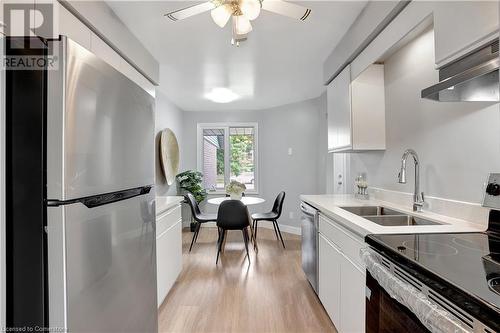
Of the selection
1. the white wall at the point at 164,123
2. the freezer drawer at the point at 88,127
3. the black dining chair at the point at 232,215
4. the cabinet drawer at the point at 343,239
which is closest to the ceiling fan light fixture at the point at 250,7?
the freezer drawer at the point at 88,127

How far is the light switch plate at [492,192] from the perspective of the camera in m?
1.20

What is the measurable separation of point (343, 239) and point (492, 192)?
0.76 metres

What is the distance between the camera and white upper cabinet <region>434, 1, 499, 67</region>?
3.04ft

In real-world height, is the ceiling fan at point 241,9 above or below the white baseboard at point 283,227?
above

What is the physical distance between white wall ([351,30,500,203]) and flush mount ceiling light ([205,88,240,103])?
226 cm

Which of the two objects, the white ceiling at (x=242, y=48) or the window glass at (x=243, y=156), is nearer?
the white ceiling at (x=242, y=48)

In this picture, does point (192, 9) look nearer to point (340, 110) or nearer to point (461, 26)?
point (461, 26)

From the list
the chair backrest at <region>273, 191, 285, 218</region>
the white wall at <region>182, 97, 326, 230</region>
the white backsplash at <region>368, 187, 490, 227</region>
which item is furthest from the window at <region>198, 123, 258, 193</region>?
the white backsplash at <region>368, 187, 490, 227</region>

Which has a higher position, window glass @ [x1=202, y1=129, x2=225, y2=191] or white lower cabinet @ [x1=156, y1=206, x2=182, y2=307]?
window glass @ [x1=202, y1=129, x2=225, y2=191]

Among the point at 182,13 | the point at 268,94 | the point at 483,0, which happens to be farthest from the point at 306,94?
the point at 483,0

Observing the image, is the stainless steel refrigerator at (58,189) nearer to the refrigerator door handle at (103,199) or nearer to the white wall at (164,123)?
the refrigerator door handle at (103,199)

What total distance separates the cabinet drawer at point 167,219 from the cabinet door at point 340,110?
1.67 metres

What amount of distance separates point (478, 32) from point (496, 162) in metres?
0.68

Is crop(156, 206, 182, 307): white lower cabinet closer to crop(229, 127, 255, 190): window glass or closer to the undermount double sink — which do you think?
the undermount double sink
